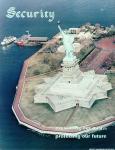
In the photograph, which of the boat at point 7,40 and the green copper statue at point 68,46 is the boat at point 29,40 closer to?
the boat at point 7,40

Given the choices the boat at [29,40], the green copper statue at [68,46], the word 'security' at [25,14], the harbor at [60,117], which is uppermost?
the word 'security' at [25,14]

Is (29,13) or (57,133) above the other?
(29,13)

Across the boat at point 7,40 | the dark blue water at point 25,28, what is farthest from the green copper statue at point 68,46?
the boat at point 7,40

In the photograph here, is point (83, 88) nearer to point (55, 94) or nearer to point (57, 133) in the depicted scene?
point (55, 94)

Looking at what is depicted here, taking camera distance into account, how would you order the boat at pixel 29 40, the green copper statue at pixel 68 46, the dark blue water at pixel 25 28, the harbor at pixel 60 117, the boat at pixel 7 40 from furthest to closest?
the boat at pixel 29 40, the boat at pixel 7 40, the green copper statue at pixel 68 46, the dark blue water at pixel 25 28, the harbor at pixel 60 117

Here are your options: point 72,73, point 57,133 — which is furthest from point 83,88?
point 57,133

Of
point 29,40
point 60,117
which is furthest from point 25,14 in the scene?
point 60,117

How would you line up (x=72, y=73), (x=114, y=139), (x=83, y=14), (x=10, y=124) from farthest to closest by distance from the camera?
(x=83, y=14) → (x=72, y=73) → (x=10, y=124) → (x=114, y=139)

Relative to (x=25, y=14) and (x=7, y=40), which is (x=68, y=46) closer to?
(x=25, y=14)
